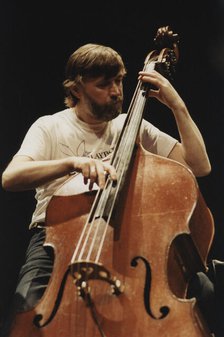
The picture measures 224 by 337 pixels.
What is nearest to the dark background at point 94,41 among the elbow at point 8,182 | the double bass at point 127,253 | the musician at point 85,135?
the musician at point 85,135

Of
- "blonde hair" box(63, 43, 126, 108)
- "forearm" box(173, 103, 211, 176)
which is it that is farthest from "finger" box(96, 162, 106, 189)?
"blonde hair" box(63, 43, 126, 108)

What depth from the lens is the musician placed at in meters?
1.37

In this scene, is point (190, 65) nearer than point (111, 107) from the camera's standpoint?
No

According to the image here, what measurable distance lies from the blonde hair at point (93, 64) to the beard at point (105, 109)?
3.9 inches

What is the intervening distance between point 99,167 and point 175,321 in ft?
1.39

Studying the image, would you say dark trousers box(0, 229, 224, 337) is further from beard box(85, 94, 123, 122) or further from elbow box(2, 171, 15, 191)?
beard box(85, 94, 123, 122)

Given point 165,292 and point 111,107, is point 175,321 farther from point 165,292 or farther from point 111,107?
point 111,107

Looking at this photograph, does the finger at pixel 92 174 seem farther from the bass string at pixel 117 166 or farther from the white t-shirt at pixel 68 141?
→ the white t-shirt at pixel 68 141

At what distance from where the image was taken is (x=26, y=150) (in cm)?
148

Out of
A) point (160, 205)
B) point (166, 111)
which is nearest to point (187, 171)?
point (160, 205)

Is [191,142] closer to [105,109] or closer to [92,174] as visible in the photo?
[105,109]

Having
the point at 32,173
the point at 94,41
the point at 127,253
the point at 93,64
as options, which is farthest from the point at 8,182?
the point at 94,41

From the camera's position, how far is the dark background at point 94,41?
2.20m

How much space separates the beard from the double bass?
347 millimetres
